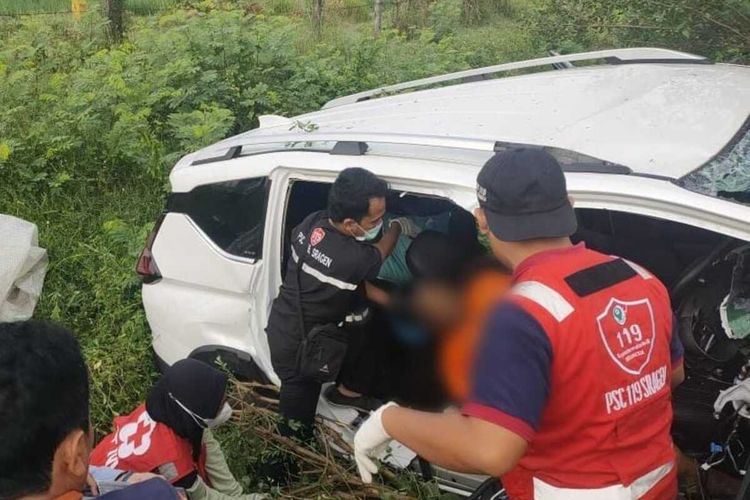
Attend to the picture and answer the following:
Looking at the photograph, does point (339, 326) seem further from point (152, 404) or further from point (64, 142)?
point (64, 142)

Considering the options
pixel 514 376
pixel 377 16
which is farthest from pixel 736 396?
pixel 377 16

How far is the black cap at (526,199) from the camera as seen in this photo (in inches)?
66.5

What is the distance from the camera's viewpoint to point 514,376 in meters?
1.50

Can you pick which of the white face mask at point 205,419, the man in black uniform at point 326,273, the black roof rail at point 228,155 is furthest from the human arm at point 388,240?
the white face mask at point 205,419

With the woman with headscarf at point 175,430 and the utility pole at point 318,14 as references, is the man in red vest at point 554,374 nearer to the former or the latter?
the woman with headscarf at point 175,430

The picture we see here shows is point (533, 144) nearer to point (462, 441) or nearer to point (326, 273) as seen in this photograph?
point (326, 273)

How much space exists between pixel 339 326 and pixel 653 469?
1.55 metres

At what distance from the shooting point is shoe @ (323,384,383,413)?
320cm

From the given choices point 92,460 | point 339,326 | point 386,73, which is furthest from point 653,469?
point 386,73

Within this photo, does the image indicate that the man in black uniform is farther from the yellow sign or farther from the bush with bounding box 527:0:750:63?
the yellow sign

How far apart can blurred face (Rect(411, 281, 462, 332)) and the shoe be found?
46 cm

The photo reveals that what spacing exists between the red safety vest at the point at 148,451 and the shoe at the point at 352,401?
0.76 meters

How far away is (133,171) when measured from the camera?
6.28m

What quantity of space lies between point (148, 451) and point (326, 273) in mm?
899
